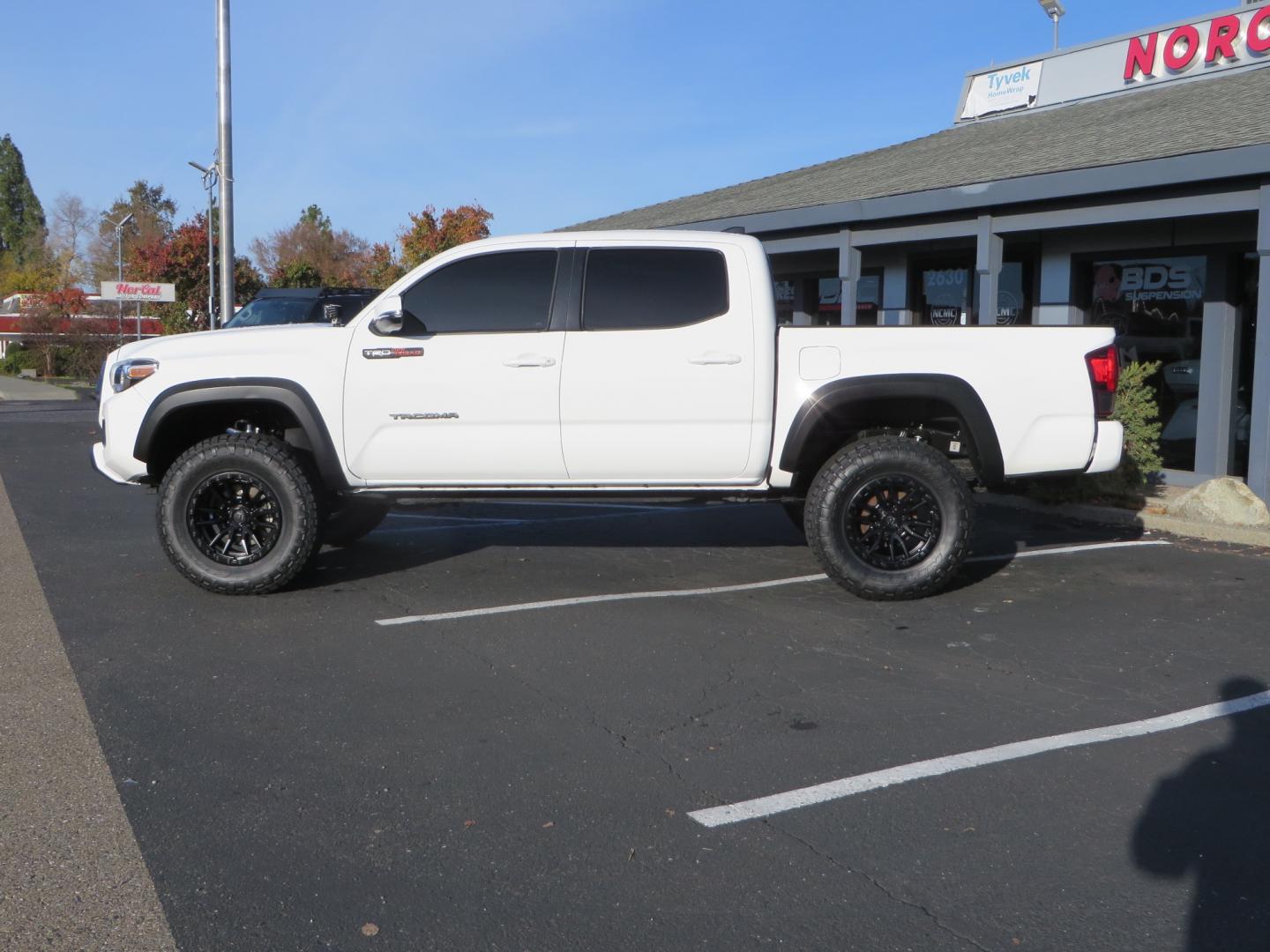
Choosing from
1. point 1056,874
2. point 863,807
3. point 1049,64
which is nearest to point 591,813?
point 863,807

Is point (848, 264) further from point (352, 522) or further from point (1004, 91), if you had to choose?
point (352, 522)

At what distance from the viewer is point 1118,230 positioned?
1262 centimetres

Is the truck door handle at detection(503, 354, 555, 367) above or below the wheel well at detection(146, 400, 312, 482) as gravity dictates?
above

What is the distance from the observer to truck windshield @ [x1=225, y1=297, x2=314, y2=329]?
16062mm

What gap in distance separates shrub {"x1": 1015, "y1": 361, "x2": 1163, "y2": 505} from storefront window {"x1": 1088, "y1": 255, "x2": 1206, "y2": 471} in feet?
5.35

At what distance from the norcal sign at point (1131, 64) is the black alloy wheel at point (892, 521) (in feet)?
29.3

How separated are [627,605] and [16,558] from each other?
439cm

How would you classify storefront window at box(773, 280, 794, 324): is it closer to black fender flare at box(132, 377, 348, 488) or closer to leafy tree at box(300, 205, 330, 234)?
black fender flare at box(132, 377, 348, 488)

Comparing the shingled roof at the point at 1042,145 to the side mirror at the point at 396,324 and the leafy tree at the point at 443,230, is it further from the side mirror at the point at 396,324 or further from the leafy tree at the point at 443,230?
the leafy tree at the point at 443,230

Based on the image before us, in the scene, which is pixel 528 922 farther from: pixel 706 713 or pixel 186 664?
pixel 186 664

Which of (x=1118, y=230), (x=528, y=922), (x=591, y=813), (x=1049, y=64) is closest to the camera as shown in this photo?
(x=528, y=922)

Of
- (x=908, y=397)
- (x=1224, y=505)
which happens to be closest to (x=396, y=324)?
(x=908, y=397)

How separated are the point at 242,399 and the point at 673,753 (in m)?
3.67

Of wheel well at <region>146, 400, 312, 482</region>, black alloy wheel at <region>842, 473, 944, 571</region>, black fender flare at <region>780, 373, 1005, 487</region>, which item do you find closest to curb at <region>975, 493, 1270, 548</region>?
black fender flare at <region>780, 373, 1005, 487</region>
